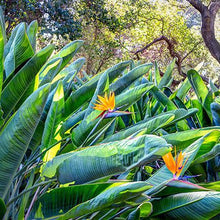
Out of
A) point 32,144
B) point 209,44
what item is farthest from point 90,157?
point 209,44

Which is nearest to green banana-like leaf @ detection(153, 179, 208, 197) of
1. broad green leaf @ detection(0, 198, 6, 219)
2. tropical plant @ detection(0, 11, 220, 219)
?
A: tropical plant @ detection(0, 11, 220, 219)

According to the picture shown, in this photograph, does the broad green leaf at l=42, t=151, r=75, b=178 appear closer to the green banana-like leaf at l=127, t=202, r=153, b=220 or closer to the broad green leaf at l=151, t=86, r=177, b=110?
the green banana-like leaf at l=127, t=202, r=153, b=220

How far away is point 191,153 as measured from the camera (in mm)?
703

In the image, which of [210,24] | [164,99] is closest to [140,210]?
[164,99]

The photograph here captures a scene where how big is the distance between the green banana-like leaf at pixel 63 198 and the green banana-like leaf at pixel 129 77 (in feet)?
1.53

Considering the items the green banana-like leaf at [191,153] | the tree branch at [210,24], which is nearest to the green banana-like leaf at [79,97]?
the green banana-like leaf at [191,153]

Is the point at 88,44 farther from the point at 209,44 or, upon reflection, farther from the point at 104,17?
the point at 209,44

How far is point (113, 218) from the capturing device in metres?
0.72

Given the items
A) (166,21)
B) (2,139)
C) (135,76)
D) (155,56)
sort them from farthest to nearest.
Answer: (155,56) < (166,21) < (135,76) < (2,139)

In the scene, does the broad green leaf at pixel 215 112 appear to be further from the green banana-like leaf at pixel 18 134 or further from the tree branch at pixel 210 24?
the tree branch at pixel 210 24

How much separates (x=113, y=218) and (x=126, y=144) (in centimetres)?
25

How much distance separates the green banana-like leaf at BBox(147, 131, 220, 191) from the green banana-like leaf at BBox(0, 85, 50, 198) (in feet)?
1.02

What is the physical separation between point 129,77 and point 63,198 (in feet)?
1.64

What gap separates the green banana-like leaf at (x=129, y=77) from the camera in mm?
1008
